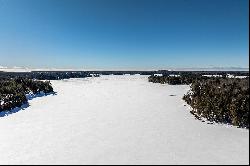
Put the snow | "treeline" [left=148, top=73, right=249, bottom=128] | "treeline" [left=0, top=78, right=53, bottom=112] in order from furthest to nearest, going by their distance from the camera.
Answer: "treeline" [left=0, top=78, right=53, bottom=112]
"treeline" [left=148, top=73, right=249, bottom=128]
the snow

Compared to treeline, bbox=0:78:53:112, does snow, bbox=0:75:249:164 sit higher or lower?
lower

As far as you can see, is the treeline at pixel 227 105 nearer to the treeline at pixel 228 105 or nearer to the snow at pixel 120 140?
the treeline at pixel 228 105

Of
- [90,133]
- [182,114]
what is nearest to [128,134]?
[90,133]

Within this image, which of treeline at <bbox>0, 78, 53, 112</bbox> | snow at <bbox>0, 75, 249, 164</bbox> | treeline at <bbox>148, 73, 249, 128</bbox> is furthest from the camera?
treeline at <bbox>0, 78, 53, 112</bbox>

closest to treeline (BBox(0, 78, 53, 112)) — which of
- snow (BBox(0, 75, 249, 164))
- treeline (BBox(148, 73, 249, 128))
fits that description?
snow (BBox(0, 75, 249, 164))

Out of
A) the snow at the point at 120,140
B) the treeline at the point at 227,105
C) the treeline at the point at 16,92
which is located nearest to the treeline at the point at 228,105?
the treeline at the point at 227,105

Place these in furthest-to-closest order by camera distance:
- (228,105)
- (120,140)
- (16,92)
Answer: (16,92) < (228,105) < (120,140)

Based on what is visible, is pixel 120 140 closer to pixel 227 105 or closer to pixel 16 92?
pixel 227 105

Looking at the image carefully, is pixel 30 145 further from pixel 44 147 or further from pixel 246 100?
pixel 246 100

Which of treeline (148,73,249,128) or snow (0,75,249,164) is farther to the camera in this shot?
treeline (148,73,249,128)

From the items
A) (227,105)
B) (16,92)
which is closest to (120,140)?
(227,105)

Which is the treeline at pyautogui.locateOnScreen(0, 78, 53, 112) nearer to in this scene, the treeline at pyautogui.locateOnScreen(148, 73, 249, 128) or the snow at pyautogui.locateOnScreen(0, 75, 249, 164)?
the snow at pyautogui.locateOnScreen(0, 75, 249, 164)

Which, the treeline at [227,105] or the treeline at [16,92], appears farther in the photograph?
the treeline at [16,92]
